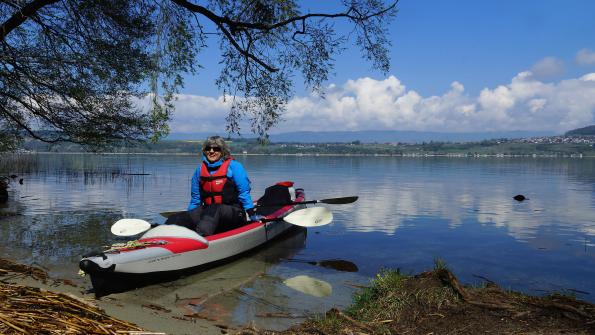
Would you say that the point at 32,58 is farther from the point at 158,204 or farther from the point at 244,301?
the point at 158,204

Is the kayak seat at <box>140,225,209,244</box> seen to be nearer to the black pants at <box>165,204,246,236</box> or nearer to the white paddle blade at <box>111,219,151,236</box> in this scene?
the black pants at <box>165,204,246,236</box>

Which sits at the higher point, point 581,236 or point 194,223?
point 194,223

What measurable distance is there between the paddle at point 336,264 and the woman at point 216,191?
192 cm

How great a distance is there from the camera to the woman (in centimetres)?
947

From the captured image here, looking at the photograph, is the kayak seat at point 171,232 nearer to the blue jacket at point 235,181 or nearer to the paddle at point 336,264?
the blue jacket at point 235,181

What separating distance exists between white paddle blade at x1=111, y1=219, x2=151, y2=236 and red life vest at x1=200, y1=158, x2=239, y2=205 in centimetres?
134

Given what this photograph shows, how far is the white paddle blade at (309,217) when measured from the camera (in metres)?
11.3

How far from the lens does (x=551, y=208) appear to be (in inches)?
827

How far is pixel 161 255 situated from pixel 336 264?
413 centimetres

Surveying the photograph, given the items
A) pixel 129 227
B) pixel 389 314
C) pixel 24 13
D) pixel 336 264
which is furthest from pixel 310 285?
pixel 24 13

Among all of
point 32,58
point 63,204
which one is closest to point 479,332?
point 32,58

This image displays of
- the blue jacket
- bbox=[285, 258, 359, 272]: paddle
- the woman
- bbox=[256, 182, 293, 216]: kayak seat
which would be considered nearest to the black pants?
the woman

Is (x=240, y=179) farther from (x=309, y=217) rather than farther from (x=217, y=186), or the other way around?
(x=309, y=217)

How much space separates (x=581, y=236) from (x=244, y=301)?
38.6 ft
